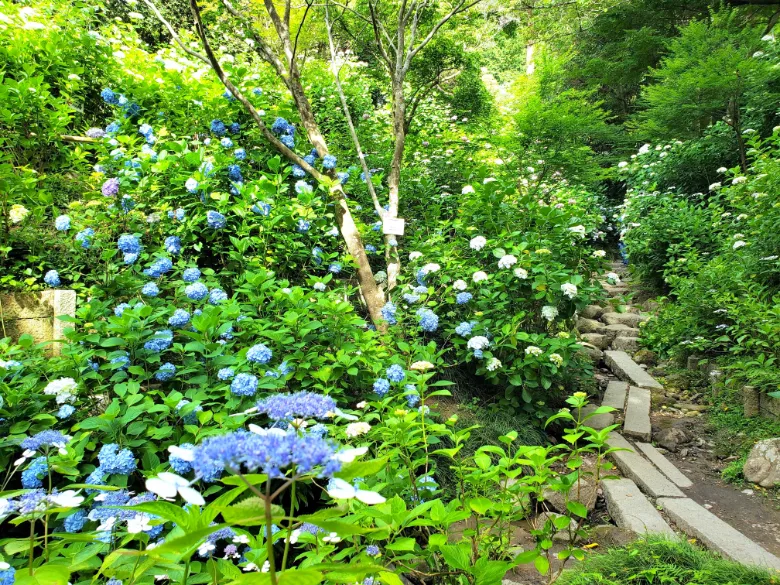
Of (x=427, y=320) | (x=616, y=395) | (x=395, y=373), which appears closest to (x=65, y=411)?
(x=395, y=373)

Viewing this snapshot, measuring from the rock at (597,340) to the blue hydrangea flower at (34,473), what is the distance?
186 inches

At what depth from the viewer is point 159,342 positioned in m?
1.84

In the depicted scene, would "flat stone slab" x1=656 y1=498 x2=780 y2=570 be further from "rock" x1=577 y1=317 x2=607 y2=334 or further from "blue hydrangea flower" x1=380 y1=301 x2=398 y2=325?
"rock" x1=577 y1=317 x2=607 y2=334

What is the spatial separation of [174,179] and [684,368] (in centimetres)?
461

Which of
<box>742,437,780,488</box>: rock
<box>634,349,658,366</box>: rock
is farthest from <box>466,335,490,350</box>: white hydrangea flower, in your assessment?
<box>634,349,658,366</box>: rock

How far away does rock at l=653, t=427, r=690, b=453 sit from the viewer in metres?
3.21

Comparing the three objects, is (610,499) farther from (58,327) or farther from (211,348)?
(58,327)

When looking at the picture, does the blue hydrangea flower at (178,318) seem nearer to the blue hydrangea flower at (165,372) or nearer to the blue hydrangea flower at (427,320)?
the blue hydrangea flower at (165,372)

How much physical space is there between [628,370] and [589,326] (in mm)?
1111

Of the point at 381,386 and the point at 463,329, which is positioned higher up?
the point at 463,329

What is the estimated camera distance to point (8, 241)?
7.57 ft

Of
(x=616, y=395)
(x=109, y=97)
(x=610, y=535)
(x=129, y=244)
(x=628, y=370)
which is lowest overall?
(x=610, y=535)

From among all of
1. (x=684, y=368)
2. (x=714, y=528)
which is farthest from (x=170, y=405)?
(x=684, y=368)

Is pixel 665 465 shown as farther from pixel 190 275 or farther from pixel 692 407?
pixel 190 275
